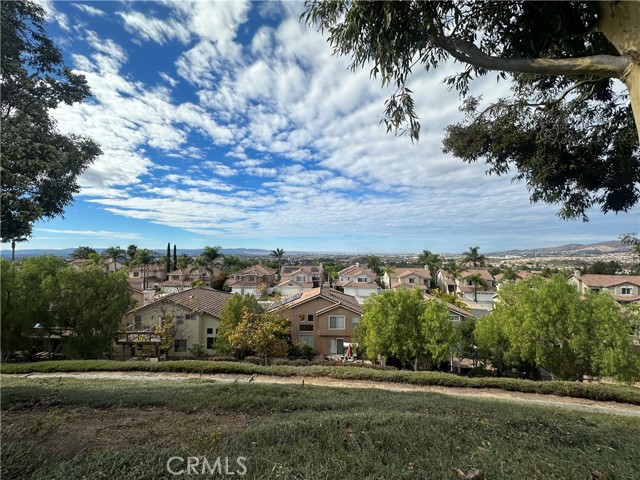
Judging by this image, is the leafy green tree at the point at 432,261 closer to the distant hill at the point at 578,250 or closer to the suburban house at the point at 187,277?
the distant hill at the point at 578,250

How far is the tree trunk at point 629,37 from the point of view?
105 inches

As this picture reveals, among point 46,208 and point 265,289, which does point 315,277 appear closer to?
point 265,289

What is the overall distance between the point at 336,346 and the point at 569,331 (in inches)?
593

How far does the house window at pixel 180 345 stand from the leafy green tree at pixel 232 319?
3392 millimetres

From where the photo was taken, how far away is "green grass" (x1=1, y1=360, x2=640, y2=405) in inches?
428

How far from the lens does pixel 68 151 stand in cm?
475

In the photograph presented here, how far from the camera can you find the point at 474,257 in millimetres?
63500

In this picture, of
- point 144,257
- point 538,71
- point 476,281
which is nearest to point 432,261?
point 476,281

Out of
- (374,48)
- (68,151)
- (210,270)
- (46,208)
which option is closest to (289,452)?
(374,48)

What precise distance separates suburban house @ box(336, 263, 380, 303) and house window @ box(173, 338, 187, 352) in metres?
27.2

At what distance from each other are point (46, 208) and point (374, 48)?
5.15 metres

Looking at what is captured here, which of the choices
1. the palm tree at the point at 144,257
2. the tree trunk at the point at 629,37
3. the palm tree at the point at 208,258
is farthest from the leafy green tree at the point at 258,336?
the palm tree at the point at 144,257

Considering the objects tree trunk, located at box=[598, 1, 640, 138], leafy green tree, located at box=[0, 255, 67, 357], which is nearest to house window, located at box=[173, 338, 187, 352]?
leafy green tree, located at box=[0, 255, 67, 357]

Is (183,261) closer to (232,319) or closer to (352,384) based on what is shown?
(232,319)
